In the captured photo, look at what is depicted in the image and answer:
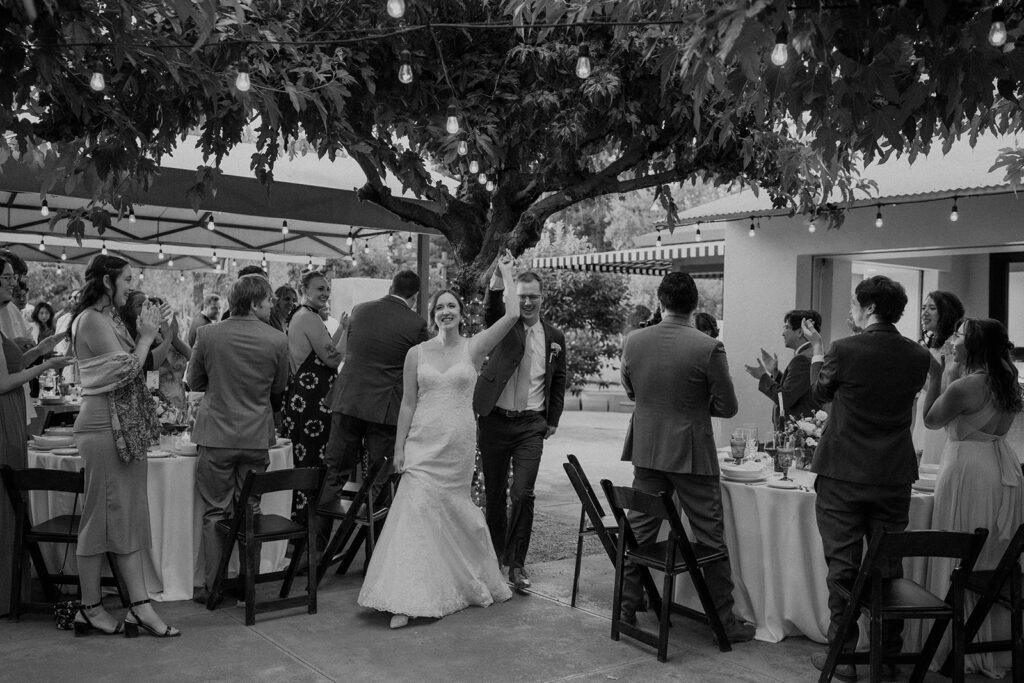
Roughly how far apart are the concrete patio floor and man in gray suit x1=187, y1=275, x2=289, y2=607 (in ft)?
2.03

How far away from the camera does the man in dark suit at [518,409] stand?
18.6 ft

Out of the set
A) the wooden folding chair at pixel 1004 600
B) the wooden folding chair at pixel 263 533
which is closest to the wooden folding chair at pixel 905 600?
the wooden folding chair at pixel 1004 600

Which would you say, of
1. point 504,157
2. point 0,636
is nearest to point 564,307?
point 504,157

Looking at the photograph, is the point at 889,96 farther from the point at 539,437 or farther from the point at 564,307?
the point at 564,307

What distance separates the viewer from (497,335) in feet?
17.1

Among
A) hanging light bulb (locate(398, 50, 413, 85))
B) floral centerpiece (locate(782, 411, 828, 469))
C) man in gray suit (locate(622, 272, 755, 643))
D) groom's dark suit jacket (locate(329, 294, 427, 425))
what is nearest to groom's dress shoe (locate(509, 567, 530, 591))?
man in gray suit (locate(622, 272, 755, 643))

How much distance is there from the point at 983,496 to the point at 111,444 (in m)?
4.36

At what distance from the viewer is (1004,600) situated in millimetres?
4246

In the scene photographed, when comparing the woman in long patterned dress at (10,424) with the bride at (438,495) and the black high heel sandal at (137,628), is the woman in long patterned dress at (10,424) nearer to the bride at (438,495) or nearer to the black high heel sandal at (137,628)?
the black high heel sandal at (137,628)

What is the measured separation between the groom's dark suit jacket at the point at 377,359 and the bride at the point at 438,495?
0.74 m

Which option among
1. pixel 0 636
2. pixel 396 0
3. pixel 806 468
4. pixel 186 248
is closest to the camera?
pixel 396 0

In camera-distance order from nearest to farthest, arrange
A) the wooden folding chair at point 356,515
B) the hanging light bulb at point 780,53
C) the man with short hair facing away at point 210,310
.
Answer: the hanging light bulb at point 780,53
the wooden folding chair at point 356,515
the man with short hair facing away at point 210,310

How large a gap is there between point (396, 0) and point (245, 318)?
221cm

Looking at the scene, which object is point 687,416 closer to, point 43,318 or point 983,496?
point 983,496
